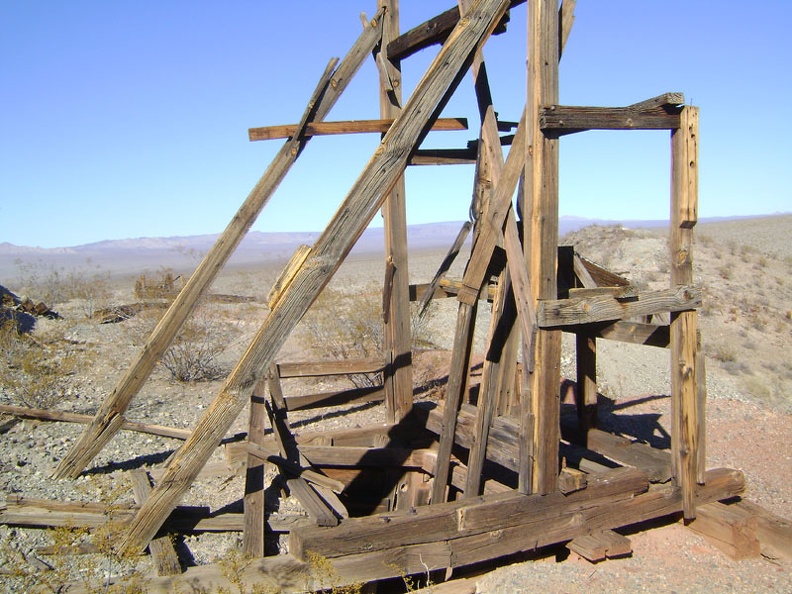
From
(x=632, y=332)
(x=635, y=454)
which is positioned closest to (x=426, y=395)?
(x=635, y=454)

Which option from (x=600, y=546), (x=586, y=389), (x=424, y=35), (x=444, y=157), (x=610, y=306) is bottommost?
(x=600, y=546)

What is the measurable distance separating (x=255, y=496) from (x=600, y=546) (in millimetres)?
2154

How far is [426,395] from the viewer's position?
7840 mm

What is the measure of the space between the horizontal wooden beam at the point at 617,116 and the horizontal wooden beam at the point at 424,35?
3.45 feet

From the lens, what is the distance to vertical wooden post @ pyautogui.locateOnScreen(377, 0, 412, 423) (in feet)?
18.7

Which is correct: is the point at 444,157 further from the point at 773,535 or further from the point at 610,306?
the point at 773,535

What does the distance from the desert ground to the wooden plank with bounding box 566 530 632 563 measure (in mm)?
88

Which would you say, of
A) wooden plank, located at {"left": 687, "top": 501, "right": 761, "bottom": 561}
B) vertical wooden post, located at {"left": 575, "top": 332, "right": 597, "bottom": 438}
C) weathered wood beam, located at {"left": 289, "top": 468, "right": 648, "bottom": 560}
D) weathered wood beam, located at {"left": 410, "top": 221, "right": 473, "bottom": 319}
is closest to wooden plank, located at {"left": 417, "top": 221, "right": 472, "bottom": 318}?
weathered wood beam, located at {"left": 410, "top": 221, "right": 473, "bottom": 319}

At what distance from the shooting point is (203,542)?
169 inches

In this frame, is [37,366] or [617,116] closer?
[617,116]

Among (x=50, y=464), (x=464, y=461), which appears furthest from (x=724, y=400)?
(x=50, y=464)

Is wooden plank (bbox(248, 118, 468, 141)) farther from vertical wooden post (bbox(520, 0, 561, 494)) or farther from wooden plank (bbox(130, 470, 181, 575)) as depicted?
wooden plank (bbox(130, 470, 181, 575))

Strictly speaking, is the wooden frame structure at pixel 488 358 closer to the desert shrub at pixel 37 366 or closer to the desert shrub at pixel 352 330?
the desert shrub at pixel 37 366

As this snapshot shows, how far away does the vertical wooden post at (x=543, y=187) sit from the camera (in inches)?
145
